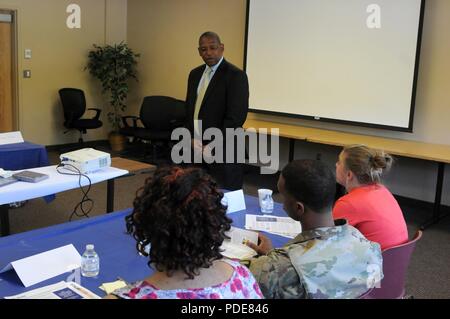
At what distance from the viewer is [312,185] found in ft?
5.15

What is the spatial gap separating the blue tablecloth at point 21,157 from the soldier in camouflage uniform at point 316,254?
287cm

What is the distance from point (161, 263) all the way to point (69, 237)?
986mm

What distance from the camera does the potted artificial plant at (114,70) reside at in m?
7.16

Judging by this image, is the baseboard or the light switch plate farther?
the light switch plate

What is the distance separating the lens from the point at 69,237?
2.03 m

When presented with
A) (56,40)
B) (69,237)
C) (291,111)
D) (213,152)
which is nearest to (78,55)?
(56,40)

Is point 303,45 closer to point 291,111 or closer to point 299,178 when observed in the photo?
point 291,111

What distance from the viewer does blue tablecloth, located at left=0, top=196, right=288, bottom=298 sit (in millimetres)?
1654

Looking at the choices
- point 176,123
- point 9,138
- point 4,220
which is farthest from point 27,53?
point 4,220

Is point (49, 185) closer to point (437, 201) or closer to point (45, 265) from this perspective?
point (45, 265)

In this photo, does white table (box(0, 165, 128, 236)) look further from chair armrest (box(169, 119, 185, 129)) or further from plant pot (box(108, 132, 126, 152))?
plant pot (box(108, 132, 126, 152))

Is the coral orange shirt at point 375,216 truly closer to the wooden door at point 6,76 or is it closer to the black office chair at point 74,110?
the black office chair at point 74,110

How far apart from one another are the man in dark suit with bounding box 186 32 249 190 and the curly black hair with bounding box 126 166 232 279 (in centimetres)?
221

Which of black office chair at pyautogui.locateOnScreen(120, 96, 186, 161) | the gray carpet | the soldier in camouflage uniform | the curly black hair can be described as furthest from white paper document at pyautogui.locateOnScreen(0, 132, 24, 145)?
the curly black hair
